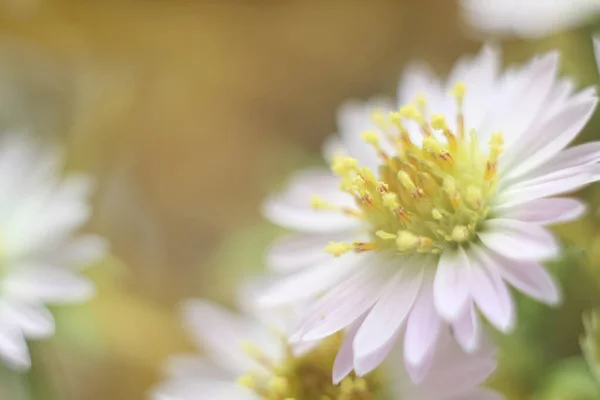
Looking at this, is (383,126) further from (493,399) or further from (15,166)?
(15,166)

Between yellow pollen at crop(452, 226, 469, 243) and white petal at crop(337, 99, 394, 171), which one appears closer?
yellow pollen at crop(452, 226, 469, 243)

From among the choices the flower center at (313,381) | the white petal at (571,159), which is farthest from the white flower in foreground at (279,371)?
the white petal at (571,159)

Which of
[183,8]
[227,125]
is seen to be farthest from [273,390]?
[183,8]

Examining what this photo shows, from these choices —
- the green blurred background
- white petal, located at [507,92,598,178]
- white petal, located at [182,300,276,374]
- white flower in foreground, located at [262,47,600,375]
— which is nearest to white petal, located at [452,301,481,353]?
white flower in foreground, located at [262,47,600,375]

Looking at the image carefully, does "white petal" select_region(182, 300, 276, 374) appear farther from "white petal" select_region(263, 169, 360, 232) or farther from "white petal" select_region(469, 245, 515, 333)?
"white petal" select_region(469, 245, 515, 333)

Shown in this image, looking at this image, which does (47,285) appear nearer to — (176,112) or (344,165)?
(344,165)

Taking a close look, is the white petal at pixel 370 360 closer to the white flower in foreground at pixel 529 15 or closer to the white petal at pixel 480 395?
the white petal at pixel 480 395
